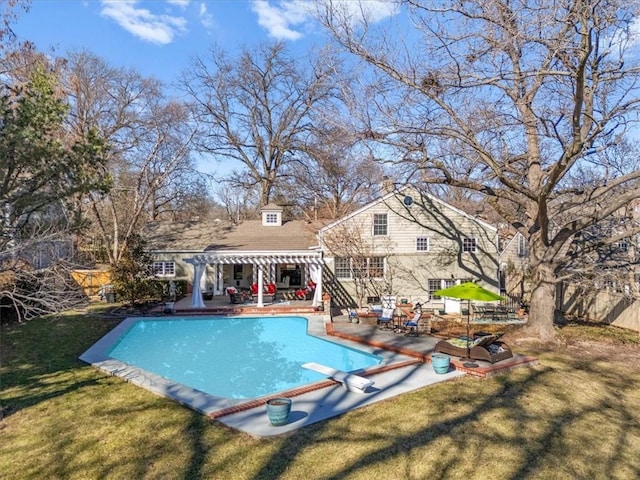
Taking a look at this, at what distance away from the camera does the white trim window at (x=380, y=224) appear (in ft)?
76.2

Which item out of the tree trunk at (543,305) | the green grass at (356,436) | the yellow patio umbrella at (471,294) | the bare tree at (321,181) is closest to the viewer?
the green grass at (356,436)

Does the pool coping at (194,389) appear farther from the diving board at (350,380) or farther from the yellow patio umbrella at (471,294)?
the yellow patio umbrella at (471,294)

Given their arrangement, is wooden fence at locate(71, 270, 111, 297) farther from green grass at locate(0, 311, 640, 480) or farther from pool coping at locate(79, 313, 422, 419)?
green grass at locate(0, 311, 640, 480)

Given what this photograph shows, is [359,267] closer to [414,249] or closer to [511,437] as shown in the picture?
[414,249]

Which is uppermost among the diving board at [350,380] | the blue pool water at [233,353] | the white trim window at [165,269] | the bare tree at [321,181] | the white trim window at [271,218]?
the bare tree at [321,181]

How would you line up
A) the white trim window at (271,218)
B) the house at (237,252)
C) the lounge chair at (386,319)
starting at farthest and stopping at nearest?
the white trim window at (271,218), the house at (237,252), the lounge chair at (386,319)

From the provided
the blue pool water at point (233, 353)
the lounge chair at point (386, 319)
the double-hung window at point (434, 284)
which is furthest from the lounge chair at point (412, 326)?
the double-hung window at point (434, 284)

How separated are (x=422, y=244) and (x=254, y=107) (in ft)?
77.5

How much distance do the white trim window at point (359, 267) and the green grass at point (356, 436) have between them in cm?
1228

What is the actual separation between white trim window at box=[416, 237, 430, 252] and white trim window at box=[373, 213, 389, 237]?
1.76 m

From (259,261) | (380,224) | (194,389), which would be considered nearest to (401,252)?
(380,224)

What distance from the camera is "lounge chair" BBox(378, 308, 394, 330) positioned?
1755 cm

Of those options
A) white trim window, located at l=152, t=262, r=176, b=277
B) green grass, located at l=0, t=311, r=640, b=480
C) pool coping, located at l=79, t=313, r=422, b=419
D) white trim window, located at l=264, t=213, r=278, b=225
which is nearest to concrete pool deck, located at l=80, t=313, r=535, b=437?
pool coping, located at l=79, t=313, r=422, b=419

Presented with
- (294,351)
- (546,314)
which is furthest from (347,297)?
(546,314)
